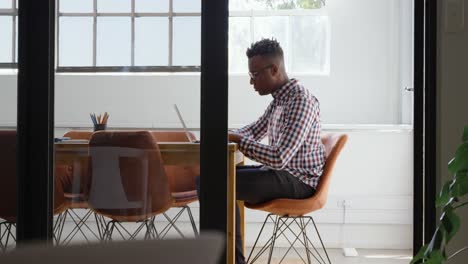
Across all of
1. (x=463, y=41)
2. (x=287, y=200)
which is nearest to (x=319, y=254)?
(x=287, y=200)

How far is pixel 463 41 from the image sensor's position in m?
2.76

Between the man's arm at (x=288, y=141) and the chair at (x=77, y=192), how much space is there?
85cm

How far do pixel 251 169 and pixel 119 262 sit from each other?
2.81 m

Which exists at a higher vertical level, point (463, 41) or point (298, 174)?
point (463, 41)

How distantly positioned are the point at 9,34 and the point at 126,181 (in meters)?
0.79

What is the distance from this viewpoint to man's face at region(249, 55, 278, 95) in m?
3.64

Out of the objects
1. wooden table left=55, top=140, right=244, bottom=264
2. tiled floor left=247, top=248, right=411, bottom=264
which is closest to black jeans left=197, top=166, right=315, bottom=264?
wooden table left=55, top=140, right=244, bottom=264

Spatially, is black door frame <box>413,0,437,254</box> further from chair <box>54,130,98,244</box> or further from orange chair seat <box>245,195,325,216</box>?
chair <box>54,130,98,244</box>

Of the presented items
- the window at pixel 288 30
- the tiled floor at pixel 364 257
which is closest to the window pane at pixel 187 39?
the tiled floor at pixel 364 257

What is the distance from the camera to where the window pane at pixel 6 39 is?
287cm

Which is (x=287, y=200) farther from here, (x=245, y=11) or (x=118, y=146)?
(x=245, y=11)

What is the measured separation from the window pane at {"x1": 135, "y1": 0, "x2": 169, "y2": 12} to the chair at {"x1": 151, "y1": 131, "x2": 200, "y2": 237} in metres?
0.50

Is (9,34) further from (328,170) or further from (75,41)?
(328,170)

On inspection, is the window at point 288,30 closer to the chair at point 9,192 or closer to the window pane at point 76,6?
the window pane at point 76,6
